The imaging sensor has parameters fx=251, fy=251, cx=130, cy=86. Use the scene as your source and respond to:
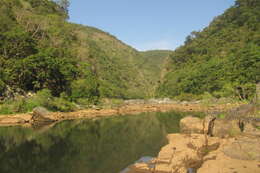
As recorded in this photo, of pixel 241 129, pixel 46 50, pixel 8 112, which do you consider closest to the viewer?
pixel 241 129

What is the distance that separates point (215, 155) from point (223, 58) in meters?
68.5

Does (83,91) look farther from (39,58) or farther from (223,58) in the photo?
(223,58)

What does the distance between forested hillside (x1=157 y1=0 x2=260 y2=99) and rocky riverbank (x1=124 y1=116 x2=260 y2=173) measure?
107ft

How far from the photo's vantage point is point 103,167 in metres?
14.2

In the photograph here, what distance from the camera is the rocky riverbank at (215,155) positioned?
419 inches

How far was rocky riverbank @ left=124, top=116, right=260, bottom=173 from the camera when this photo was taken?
1065cm

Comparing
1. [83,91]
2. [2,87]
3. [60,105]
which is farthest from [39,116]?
[83,91]

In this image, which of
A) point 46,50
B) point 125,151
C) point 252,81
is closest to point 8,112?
point 46,50

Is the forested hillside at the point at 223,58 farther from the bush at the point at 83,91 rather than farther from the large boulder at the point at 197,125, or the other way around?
the large boulder at the point at 197,125

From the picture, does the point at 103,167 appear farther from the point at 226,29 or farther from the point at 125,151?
the point at 226,29

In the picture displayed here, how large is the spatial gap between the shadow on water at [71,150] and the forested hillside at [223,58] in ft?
106

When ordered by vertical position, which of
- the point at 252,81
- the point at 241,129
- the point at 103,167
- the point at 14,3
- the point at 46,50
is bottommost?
the point at 103,167

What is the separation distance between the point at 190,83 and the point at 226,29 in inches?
1203

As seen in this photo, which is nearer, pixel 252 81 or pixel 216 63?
pixel 252 81
